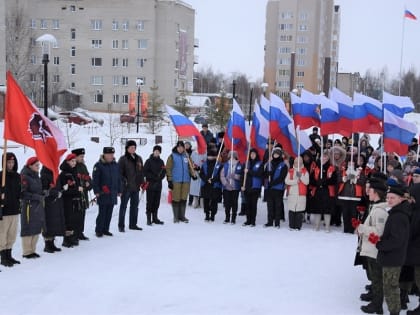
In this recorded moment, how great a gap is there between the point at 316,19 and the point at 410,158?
286ft

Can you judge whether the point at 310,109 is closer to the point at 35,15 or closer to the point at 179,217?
the point at 179,217

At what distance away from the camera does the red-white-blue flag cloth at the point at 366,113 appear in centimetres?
1127

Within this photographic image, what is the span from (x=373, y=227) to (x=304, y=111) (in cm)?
623

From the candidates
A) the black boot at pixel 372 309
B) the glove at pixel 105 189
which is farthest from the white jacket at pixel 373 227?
the glove at pixel 105 189

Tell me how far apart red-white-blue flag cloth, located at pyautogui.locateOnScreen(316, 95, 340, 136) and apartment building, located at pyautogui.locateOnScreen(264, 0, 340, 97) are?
8278 centimetres

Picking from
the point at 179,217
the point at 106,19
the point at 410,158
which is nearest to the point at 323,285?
the point at 179,217

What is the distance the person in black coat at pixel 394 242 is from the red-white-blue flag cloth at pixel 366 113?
5.76 metres

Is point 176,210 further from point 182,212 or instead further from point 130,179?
point 130,179

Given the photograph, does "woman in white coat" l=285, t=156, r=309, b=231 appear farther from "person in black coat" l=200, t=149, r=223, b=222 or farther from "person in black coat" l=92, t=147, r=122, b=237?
"person in black coat" l=92, t=147, r=122, b=237

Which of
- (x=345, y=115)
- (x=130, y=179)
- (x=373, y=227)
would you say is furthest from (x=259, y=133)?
(x=373, y=227)

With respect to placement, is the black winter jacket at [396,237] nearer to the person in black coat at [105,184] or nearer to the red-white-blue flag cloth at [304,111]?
the person in black coat at [105,184]

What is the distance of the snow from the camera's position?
6328 millimetres

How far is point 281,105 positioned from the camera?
12.0 meters

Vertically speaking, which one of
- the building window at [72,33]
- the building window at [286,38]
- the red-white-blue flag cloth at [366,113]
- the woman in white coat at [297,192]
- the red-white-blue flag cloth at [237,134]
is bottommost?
the woman in white coat at [297,192]
